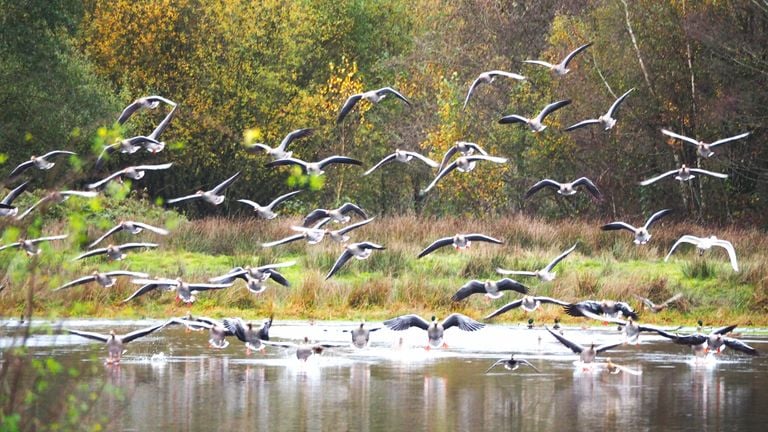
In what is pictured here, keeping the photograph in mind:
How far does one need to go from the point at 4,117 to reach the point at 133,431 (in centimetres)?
3247

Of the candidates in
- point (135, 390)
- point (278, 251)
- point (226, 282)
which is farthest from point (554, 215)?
point (135, 390)

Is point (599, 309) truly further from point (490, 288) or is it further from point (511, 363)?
point (511, 363)

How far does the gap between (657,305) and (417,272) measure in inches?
229

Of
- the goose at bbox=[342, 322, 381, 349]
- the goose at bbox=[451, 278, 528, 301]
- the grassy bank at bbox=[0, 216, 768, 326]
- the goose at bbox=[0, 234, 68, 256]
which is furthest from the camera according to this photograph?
the grassy bank at bbox=[0, 216, 768, 326]

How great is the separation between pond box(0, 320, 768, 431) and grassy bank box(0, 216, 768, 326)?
272cm

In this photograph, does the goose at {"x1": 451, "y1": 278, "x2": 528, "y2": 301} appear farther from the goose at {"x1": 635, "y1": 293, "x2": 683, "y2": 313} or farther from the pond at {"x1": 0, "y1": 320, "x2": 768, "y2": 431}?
the goose at {"x1": 635, "y1": 293, "x2": 683, "y2": 313}

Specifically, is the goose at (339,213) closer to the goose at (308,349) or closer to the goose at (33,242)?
the goose at (308,349)

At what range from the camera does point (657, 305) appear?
96.9ft

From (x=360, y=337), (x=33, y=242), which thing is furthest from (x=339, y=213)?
(x=33, y=242)

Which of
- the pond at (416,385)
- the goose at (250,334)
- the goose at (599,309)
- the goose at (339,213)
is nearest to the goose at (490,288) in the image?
the pond at (416,385)

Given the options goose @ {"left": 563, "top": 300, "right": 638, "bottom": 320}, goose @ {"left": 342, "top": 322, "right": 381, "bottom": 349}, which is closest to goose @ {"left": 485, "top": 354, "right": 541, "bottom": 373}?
goose @ {"left": 342, "top": 322, "right": 381, "bottom": 349}

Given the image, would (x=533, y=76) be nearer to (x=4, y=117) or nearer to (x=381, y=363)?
(x=4, y=117)

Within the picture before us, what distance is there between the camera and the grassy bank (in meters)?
29.5

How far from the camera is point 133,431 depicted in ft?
52.1
